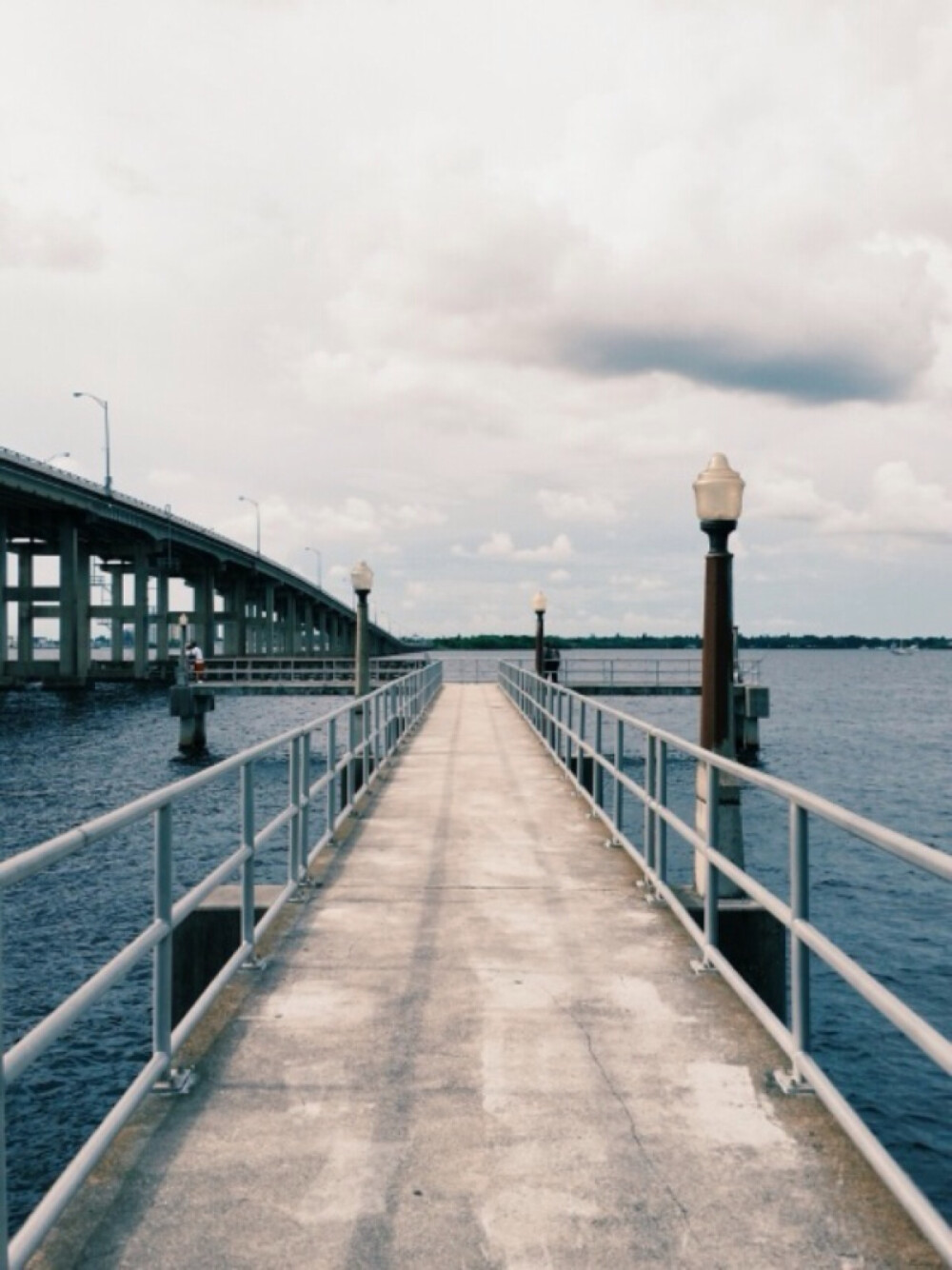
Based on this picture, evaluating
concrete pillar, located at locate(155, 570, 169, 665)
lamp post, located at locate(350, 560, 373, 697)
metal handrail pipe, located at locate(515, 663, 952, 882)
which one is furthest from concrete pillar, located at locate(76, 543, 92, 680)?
metal handrail pipe, located at locate(515, 663, 952, 882)

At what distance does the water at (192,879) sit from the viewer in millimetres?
10367

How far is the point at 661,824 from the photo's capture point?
7.54 meters

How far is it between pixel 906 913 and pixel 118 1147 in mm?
17261

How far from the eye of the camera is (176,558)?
8625 cm

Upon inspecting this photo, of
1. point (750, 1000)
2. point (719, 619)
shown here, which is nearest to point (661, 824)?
point (719, 619)

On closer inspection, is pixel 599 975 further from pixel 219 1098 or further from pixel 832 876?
pixel 832 876

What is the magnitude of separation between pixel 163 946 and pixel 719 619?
540 cm

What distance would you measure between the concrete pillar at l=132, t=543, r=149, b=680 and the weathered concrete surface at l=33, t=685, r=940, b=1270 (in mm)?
71861

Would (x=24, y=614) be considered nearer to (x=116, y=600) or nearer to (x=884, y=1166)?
(x=116, y=600)

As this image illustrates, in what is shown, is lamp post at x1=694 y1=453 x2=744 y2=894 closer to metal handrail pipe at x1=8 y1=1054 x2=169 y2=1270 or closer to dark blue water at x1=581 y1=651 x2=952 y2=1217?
dark blue water at x1=581 y1=651 x2=952 y2=1217

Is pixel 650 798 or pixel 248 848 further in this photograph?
pixel 650 798

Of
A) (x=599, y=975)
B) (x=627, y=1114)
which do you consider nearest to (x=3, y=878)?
(x=627, y=1114)

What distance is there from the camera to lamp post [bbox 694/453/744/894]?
8383 millimetres

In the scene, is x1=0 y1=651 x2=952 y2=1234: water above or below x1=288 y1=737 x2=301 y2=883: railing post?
below
